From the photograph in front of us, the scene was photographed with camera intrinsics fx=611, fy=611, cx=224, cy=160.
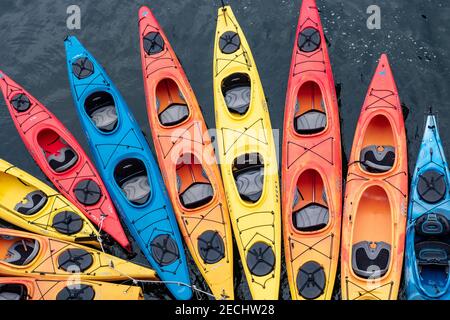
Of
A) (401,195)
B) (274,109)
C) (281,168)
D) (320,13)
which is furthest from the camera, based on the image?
(320,13)

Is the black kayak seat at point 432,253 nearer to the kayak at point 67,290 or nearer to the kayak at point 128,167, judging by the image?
the kayak at point 128,167

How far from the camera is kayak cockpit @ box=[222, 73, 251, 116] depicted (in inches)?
595

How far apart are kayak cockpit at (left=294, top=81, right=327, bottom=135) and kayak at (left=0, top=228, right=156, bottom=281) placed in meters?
4.96

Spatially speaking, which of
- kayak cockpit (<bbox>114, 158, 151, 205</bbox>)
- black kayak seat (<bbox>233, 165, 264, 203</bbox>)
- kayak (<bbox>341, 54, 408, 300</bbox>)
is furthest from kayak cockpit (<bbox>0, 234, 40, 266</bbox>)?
kayak (<bbox>341, 54, 408, 300</bbox>)

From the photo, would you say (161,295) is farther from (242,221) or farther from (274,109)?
(274,109)

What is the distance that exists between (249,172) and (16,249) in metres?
5.66

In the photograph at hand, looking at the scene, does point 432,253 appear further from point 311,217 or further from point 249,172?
point 249,172

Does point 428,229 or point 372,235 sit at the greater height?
point 428,229

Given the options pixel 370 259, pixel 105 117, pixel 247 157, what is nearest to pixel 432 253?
pixel 370 259

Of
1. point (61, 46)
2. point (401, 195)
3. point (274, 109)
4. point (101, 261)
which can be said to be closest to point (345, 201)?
point (401, 195)

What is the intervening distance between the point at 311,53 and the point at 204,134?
3.37 m

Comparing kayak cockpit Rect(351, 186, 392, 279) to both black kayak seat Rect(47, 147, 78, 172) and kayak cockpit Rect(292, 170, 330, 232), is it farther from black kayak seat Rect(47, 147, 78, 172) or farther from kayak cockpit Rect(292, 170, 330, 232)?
black kayak seat Rect(47, 147, 78, 172)

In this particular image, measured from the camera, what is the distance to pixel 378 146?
14.4 metres

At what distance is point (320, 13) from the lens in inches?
664
